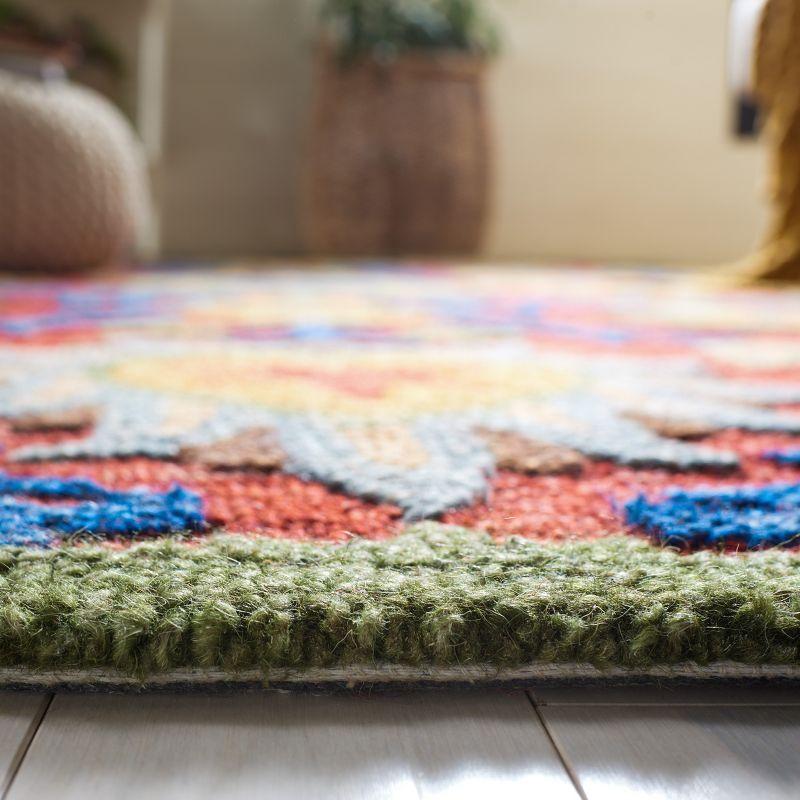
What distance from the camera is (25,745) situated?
24 cm

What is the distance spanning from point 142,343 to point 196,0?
191 centimetres

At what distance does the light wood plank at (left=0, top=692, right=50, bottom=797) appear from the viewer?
0.76 feet

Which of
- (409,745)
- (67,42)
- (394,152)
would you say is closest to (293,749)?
(409,745)

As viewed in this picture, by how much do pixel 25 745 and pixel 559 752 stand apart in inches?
5.3

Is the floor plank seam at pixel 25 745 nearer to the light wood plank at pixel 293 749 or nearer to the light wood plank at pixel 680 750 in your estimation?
the light wood plank at pixel 293 749

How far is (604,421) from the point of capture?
1.71 feet

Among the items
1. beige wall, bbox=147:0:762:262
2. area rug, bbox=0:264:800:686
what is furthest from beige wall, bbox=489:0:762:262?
area rug, bbox=0:264:800:686

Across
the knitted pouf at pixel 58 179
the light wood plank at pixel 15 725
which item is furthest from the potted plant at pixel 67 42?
the light wood plank at pixel 15 725

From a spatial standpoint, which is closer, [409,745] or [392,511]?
[409,745]

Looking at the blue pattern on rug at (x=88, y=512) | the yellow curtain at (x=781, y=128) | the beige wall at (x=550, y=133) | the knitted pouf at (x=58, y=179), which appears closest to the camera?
the blue pattern on rug at (x=88, y=512)

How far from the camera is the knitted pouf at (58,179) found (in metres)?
1.46

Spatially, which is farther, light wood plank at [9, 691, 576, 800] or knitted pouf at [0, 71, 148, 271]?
knitted pouf at [0, 71, 148, 271]

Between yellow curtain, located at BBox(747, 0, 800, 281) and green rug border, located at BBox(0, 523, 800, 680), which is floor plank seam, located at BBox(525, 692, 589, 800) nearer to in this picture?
green rug border, located at BBox(0, 523, 800, 680)

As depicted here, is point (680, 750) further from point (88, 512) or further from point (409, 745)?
point (88, 512)
